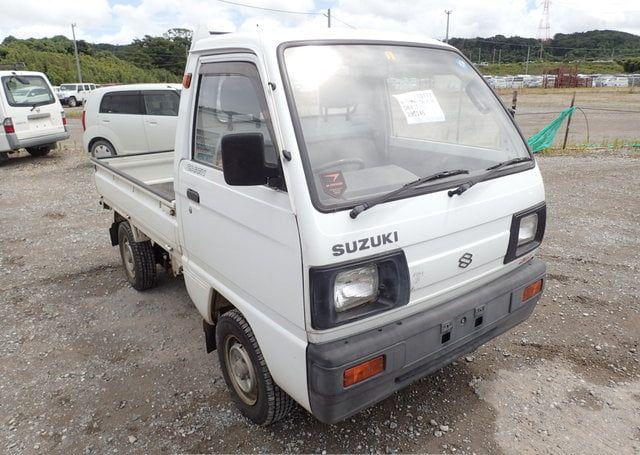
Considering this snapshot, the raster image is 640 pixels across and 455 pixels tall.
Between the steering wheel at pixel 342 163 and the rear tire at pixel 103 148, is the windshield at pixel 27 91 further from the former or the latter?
the steering wheel at pixel 342 163

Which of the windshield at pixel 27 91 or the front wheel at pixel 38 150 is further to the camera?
the front wheel at pixel 38 150

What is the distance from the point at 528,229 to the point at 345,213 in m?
1.39

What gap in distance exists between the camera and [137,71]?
53375 millimetres

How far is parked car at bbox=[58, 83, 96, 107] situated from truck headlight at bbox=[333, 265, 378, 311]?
120ft

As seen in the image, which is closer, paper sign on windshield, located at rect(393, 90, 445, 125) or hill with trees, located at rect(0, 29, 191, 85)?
paper sign on windshield, located at rect(393, 90, 445, 125)

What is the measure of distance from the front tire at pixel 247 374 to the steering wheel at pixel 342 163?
99cm

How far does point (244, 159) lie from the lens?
1952mm

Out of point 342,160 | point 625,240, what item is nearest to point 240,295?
point 342,160

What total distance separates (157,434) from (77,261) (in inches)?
130

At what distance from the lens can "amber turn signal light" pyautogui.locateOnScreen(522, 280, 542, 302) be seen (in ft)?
8.75

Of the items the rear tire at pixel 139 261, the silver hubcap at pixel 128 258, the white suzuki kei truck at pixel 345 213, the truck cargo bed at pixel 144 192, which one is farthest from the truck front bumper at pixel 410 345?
the silver hubcap at pixel 128 258

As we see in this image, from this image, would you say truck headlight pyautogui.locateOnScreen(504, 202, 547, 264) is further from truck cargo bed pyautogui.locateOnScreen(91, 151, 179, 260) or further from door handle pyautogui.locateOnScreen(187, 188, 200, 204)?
truck cargo bed pyautogui.locateOnScreen(91, 151, 179, 260)

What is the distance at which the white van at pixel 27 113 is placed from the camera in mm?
10344

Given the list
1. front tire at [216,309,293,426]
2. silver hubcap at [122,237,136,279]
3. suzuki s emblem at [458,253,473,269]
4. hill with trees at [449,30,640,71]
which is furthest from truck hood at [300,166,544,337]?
hill with trees at [449,30,640,71]
